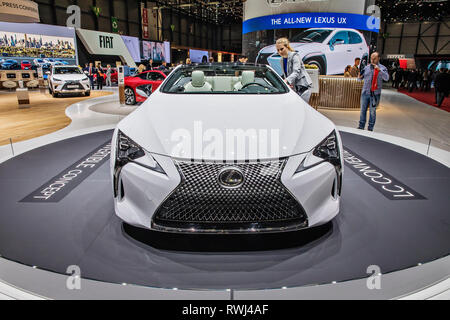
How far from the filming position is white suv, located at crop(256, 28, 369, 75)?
34.3 ft

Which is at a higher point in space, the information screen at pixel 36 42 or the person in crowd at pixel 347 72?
the information screen at pixel 36 42

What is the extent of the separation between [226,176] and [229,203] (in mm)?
151

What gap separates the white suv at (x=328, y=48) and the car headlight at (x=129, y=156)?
9400 mm

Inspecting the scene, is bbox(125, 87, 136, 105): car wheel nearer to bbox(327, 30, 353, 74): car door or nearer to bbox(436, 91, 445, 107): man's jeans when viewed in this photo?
bbox(327, 30, 353, 74): car door

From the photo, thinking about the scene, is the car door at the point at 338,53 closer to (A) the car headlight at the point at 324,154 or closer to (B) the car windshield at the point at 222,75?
(B) the car windshield at the point at 222,75

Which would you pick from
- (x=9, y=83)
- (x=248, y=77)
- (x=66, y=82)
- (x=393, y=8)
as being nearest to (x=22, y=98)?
(x=66, y=82)

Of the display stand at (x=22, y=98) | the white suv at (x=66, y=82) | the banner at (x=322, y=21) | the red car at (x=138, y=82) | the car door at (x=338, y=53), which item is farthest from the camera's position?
the banner at (x=322, y=21)

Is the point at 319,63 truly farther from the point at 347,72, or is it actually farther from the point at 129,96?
the point at 129,96

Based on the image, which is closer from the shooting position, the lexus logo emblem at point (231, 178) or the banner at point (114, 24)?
the lexus logo emblem at point (231, 178)

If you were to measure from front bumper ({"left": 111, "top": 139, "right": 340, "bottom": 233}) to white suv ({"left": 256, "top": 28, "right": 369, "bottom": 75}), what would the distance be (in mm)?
9456

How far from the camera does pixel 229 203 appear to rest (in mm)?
1609

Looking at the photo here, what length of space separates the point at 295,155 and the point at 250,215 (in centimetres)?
41

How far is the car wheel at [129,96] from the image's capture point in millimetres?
9086

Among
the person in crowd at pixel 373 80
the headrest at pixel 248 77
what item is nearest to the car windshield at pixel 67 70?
the person in crowd at pixel 373 80
